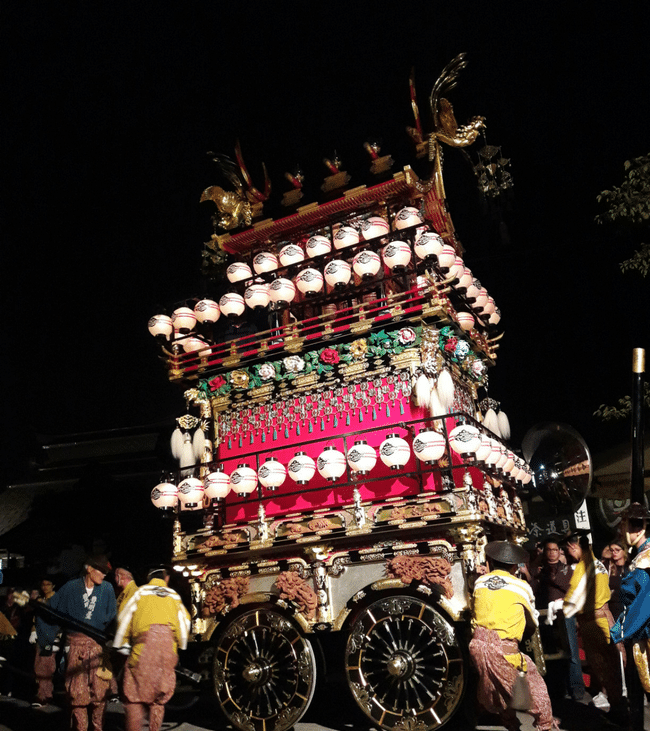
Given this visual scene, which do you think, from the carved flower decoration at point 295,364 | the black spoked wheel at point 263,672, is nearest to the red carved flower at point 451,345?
the carved flower decoration at point 295,364

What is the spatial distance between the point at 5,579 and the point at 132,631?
415 inches

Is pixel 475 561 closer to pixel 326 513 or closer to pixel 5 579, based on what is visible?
pixel 326 513

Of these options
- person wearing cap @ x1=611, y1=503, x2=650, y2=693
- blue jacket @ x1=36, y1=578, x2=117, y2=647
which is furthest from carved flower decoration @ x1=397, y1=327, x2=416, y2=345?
blue jacket @ x1=36, y1=578, x2=117, y2=647

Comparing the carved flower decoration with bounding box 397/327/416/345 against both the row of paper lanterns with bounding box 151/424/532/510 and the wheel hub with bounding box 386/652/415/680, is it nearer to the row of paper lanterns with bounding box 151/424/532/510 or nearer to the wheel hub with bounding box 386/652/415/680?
the row of paper lanterns with bounding box 151/424/532/510

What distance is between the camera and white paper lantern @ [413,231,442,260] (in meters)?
9.73

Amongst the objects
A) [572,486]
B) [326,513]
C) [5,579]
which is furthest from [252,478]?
[5,579]

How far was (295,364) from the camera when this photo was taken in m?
10.5

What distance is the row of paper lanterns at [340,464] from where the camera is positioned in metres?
8.35

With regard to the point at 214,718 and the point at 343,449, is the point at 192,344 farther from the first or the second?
the point at 214,718

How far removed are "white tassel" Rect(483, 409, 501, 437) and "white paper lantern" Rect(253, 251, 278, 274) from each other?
4616mm

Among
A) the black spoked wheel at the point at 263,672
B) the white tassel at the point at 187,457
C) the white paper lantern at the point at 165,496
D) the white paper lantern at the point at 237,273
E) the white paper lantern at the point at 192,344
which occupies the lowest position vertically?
the black spoked wheel at the point at 263,672

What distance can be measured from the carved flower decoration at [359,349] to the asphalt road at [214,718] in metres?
5.17

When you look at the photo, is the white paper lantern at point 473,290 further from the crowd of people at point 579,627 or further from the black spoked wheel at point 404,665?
the black spoked wheel at point 404,665

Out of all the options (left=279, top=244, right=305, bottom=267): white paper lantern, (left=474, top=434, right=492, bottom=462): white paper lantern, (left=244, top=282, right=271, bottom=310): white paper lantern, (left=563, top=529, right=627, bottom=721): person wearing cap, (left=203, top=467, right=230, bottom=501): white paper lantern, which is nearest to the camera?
(left=563, top=529, right=627, bottom=721): person wearing cap
